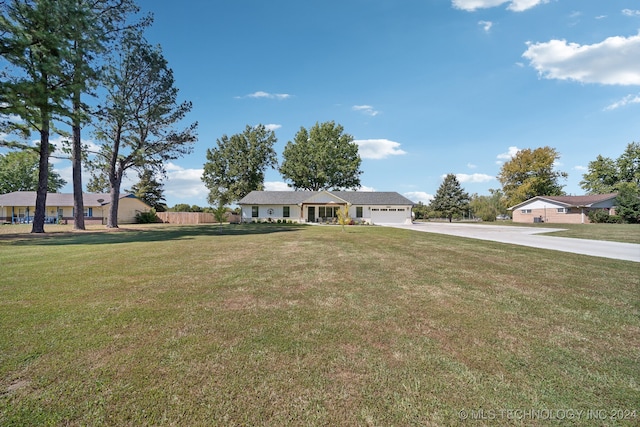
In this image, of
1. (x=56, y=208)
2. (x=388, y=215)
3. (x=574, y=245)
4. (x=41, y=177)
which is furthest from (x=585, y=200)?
(x=56, y=208)

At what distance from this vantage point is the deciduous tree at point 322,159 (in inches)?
1794

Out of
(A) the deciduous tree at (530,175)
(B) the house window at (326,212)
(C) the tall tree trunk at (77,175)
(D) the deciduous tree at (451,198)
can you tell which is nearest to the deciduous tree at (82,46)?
(C) the tall tree trunk at (77,175)

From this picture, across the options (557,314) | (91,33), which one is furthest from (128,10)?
(557,314)

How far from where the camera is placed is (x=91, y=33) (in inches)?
617

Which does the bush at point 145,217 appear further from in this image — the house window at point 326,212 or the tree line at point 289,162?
the house window at point 326,212

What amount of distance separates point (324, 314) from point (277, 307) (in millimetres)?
799

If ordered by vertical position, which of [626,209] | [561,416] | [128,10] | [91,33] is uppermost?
[128,10]

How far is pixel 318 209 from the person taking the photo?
3556cm

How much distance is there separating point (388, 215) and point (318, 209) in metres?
9.26

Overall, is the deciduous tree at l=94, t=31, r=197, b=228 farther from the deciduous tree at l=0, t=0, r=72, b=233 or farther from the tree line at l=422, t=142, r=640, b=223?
the tree line at l=422, t=142, r=640, b=223

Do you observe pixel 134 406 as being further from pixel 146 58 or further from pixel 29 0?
pixel 146 58

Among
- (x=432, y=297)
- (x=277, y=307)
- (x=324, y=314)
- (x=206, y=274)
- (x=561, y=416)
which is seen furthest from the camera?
(x=206, y=274)

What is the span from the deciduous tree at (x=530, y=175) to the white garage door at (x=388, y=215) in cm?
2713

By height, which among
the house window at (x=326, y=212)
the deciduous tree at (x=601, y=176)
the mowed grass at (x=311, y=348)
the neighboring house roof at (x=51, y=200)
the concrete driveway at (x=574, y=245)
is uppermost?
the deciduous tree at (x=601, y=176)
